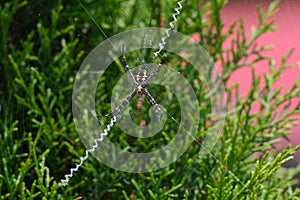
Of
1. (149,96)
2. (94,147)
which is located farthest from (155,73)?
(94,147)

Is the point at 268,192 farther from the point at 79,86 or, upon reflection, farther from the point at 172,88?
the point at 79,86

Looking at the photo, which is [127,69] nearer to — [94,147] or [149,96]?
[149,96]

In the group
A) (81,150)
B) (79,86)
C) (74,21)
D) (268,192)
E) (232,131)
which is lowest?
(268,192)

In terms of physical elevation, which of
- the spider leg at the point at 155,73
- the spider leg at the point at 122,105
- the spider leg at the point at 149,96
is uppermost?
the spider leg at the point at 155,73

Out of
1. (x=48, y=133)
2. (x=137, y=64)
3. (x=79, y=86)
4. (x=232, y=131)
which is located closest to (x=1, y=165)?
(x=48, y=133)

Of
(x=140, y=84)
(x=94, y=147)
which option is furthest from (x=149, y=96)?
(x=94, y=147)

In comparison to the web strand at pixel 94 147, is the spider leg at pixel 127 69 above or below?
above

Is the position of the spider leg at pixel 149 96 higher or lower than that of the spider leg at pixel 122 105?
lower

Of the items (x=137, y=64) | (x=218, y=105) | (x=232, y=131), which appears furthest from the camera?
(x=218, y=105)

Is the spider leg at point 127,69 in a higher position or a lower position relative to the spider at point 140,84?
higher
